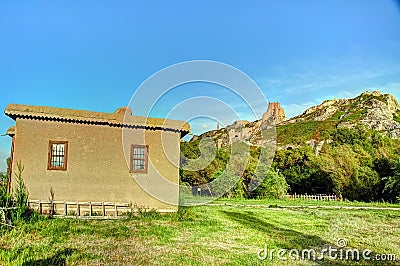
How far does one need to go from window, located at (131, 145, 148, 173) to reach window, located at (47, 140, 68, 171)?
264cm

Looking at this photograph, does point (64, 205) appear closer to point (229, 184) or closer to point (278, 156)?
point (229, 184)

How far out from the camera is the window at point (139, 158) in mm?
15141

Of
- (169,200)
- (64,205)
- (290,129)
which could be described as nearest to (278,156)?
(169,200)

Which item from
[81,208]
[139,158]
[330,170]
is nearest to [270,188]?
[330,170]

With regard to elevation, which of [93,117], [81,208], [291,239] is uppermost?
[93,117]

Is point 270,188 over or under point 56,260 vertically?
over

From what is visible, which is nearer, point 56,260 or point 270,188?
point 56,260

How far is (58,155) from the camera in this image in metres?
14.2

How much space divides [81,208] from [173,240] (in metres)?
5.37

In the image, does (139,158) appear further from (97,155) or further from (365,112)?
(365,112)

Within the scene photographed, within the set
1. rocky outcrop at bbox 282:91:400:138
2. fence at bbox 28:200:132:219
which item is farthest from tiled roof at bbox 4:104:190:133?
rocky outcrop at bbox 282:91:400:138

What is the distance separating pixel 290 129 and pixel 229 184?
59.4 meters

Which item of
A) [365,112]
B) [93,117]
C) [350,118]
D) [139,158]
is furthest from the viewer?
[365,112]

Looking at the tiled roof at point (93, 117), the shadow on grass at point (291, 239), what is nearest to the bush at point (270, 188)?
the shadow on grass at point (291, 239)
